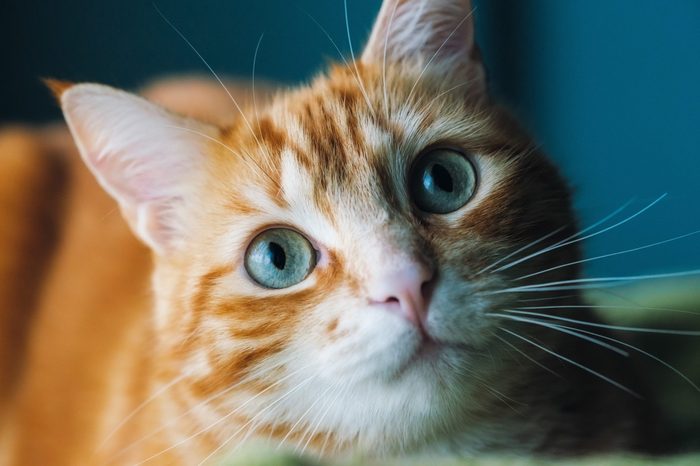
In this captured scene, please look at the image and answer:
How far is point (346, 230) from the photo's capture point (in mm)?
1050

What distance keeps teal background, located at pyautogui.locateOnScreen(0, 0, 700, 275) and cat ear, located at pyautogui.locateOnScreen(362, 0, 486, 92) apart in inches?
25.6

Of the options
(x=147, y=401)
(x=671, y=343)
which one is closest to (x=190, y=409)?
(x=147, y=401)

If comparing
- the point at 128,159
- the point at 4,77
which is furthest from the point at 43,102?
the point at 128,159

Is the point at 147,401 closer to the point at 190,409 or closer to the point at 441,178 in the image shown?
the point at 190,409

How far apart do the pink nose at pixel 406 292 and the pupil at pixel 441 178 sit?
0.69 ft

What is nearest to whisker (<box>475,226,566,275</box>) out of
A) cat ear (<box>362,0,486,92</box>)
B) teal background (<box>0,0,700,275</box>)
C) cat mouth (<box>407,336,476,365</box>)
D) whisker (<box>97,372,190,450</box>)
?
cat mouth (<box>407,336,476,365</box>)

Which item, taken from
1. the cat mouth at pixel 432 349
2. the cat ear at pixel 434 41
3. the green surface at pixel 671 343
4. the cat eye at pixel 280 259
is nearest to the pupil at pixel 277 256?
the cat eye at pixel 280 259

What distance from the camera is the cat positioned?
3.26 feet

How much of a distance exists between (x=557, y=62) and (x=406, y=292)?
1.88 meters

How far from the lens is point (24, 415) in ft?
5.57

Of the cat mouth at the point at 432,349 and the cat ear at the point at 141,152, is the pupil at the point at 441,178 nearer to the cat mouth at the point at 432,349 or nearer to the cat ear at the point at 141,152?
the cat mouth at the point at 432,349

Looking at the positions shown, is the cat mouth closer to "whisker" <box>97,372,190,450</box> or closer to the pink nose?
the pink nose

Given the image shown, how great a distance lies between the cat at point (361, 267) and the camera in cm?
99

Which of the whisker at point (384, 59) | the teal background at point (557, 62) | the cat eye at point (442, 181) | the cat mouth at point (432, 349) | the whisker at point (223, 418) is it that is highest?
the teal background at point (557, 62)
